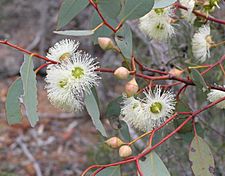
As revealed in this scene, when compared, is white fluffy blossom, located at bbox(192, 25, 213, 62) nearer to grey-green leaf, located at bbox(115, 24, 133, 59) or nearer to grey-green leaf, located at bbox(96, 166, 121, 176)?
grey-green leaf, located at bbox(115, 24, 133, 59)

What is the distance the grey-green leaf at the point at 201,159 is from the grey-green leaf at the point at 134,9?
1.18ft

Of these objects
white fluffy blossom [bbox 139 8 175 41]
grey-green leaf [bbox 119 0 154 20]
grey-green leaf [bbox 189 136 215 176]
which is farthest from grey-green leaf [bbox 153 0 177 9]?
grey-green leaf [bbox 189 136 215 176]

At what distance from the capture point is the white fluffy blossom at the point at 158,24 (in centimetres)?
149

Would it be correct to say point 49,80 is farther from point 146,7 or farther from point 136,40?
point 136,40

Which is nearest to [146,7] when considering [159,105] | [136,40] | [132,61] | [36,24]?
[132,61]

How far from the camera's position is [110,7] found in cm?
127

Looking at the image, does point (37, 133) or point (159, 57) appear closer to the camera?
point (159, 57)

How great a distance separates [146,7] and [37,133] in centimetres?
308

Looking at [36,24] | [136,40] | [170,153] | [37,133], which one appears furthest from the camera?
[36,24]

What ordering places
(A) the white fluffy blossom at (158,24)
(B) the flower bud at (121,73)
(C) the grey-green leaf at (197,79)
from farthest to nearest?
(A) the white fluffy blossom at (158,24) → (C) the grey-green leaf at (197,79) → (B) the flower bud at (121,73)

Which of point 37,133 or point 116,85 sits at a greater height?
point 116,85

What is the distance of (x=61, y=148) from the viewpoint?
4117mm

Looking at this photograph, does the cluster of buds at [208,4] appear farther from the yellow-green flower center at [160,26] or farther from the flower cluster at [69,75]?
the flower cluster at [69,75]

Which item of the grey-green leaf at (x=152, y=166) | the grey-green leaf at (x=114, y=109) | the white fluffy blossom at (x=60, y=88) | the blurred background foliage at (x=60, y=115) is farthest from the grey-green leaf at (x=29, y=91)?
the blurred background foliage at (x=60, y=115)
